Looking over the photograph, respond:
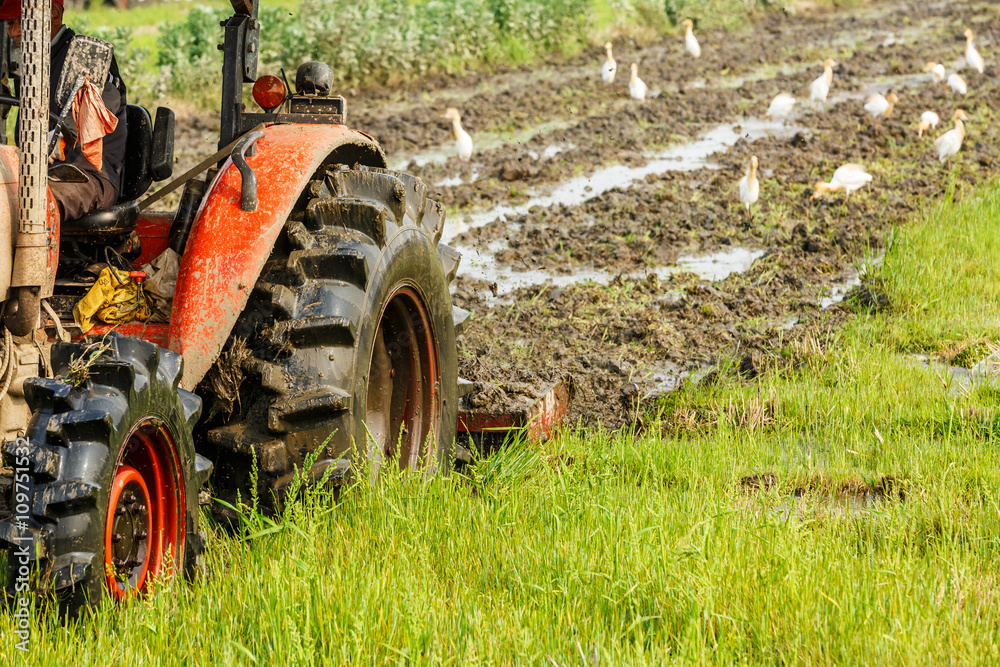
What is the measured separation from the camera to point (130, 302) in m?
3.24

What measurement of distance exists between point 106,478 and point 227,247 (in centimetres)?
95

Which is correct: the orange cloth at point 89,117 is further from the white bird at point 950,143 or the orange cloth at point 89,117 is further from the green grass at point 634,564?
the white bird at point 950,143

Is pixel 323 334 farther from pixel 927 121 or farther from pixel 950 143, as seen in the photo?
pixel 927 121

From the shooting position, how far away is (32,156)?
241 cm

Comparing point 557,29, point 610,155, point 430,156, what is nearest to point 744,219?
point 610,155

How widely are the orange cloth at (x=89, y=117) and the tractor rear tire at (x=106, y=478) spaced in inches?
33.6

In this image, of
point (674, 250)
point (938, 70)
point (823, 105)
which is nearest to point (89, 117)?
point (674, 250)

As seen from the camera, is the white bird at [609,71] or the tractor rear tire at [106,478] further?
the white bird at [609,71]

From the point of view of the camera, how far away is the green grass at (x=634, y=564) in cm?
230

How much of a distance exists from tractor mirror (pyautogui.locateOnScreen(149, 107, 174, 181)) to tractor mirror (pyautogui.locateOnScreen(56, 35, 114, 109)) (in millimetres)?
790

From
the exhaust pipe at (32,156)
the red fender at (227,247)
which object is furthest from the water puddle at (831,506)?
the exhaust pipe at (32,156)

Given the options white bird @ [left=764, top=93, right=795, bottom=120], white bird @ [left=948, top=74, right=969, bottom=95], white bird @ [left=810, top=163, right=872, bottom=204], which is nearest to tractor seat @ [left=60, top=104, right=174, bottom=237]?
white bird @ [left=810, top=163, right=872, bottom=204]

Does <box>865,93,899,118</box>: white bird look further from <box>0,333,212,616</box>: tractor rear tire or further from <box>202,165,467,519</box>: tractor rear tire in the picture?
<box>0,333,212,616</box>: tractor rear tire

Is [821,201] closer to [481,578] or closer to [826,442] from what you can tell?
[826,442]
